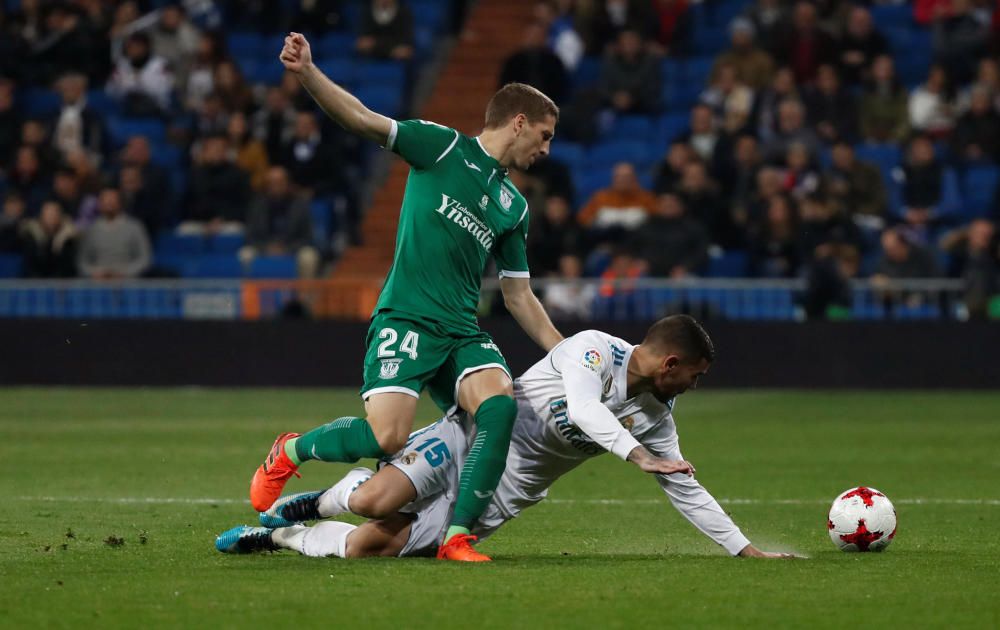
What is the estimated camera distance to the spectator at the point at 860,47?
20.8m

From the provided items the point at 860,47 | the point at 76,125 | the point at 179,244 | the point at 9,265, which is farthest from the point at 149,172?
the point at 860,47

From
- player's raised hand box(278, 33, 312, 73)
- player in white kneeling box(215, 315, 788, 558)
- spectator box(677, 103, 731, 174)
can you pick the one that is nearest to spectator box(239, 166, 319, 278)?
spectator box(677, 103, 731, 174)

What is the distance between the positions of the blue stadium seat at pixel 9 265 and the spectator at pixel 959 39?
11528mm

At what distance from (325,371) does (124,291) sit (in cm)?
246

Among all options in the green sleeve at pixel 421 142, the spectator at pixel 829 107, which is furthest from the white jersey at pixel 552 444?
the spectator at pixel 829 107

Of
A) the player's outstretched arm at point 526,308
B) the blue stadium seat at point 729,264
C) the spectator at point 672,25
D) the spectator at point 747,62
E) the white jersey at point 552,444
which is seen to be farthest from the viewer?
the spectator at point 672,25

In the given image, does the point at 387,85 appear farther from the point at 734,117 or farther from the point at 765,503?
the point at 765,503

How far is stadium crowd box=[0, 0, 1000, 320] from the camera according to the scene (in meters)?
19.1

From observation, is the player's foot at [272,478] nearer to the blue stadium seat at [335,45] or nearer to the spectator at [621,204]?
the spectator at [621,204]

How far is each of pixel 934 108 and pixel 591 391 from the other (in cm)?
1456

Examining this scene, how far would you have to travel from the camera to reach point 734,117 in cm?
2030

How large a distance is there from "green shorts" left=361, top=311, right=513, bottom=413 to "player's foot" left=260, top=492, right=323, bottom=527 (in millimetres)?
507

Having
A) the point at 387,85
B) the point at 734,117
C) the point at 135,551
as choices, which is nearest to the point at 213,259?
the point at 387,85

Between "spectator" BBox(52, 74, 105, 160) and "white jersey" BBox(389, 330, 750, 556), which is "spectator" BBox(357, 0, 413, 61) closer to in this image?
"spectator" BBox(52, 74, 105, 160)
